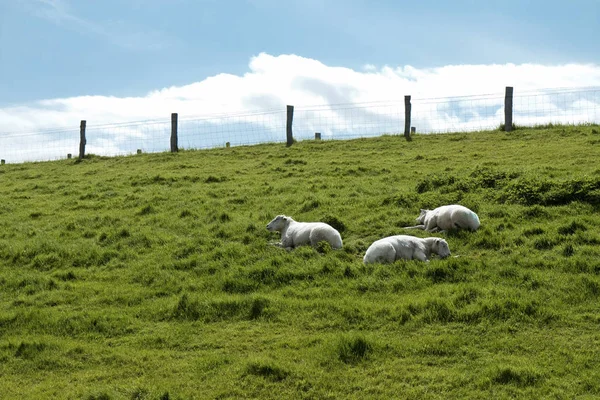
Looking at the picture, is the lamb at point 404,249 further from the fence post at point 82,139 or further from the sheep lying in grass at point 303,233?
the fence post at point 82,139

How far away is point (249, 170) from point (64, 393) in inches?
653

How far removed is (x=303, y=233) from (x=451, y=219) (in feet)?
10.4

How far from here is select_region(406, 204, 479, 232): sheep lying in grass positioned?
42.1 feet

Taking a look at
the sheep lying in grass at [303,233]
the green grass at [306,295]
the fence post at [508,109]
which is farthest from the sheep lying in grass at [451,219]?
the fence post at [508,109]

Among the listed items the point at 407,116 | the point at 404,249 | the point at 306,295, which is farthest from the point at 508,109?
the point at 306,295

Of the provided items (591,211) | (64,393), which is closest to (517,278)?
(591,211)

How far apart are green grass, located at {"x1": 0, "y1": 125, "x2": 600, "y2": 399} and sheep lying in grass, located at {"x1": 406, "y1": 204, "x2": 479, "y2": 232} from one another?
348mm

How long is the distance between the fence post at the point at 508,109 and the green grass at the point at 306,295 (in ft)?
25.5

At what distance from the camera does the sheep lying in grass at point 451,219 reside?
12.8m

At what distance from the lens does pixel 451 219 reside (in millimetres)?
12922

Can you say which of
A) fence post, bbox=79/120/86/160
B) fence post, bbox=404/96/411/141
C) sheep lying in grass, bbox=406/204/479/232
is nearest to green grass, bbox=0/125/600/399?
sheep lying in grass, bbox=406/204/479/232

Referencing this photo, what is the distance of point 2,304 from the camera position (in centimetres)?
1109

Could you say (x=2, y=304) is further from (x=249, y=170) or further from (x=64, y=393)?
(x=249, y=170)

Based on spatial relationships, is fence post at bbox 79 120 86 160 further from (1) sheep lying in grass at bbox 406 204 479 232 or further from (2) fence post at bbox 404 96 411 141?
(1) sheep lying in grass at bbox 406 204 479 232
